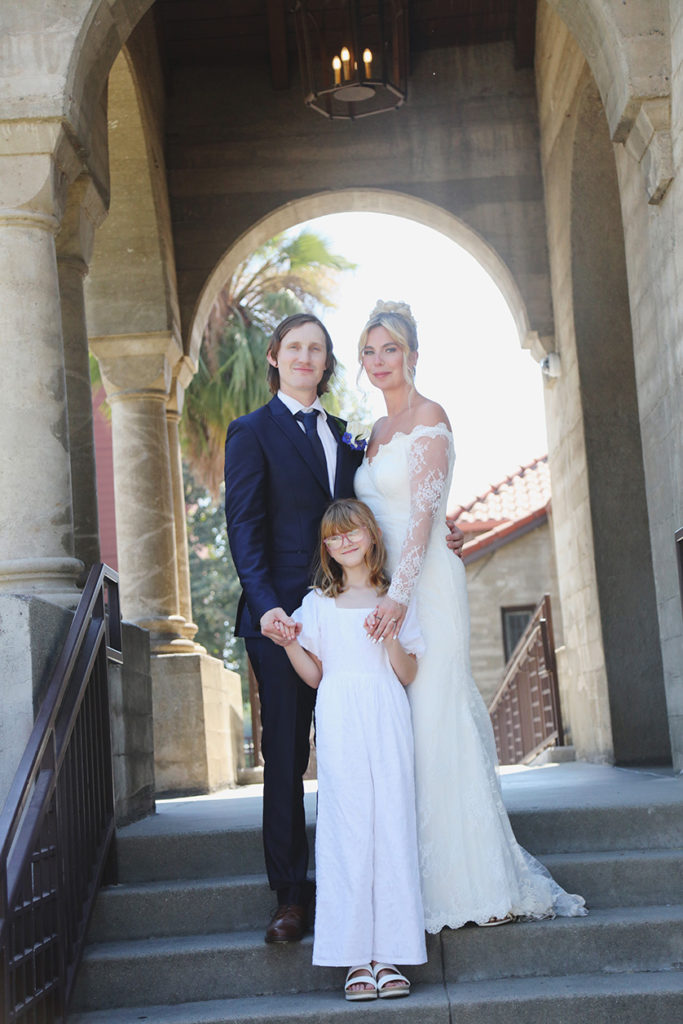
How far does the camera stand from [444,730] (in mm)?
3760

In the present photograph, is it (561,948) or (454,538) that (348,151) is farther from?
(561,948)

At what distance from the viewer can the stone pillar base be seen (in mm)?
4945

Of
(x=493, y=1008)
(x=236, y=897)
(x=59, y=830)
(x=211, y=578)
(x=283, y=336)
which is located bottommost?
(x=493, y=1008)

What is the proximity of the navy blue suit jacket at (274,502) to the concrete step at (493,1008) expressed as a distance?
1.11m

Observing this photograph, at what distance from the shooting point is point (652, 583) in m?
7.71

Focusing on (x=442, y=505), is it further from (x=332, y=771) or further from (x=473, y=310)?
(x=473, y=310)

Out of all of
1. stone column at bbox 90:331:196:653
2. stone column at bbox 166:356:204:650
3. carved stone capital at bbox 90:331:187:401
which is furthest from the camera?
stone column at bbox 166:356:204:650

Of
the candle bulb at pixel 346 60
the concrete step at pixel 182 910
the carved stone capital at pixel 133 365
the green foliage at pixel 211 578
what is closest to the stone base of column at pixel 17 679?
the concrete step at pixel 182 910

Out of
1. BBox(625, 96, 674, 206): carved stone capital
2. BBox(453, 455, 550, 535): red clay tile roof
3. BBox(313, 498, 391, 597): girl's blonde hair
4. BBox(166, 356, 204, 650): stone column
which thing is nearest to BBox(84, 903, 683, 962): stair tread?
BBox(313, 498, 391, 597): girl's blonde hair

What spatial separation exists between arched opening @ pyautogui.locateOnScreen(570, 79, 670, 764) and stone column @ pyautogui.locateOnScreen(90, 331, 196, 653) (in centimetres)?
290

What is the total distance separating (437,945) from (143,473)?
17.9ft

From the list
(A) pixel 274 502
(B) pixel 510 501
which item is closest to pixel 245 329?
(B) pixel 510 501

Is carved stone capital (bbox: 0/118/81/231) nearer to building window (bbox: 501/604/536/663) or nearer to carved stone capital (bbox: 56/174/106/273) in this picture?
carved stone capital (bbox: 56/174/106/273)

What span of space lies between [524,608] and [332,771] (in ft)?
48.2
